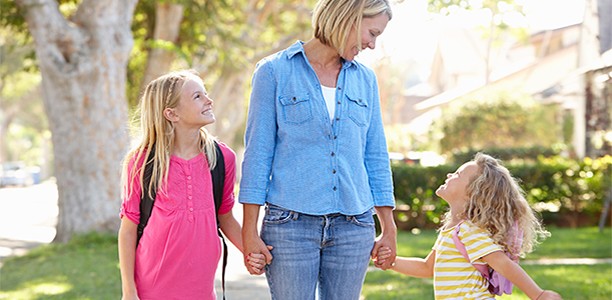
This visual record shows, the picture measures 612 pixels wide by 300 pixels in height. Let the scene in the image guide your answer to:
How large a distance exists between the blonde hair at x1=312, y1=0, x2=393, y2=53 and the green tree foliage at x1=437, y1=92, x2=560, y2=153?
25.6 meters

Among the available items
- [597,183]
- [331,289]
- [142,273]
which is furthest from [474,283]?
[597,183]

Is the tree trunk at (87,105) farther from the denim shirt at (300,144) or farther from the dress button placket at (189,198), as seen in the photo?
the denim shirt at (300,144)

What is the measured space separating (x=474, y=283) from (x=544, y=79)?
35.6 m

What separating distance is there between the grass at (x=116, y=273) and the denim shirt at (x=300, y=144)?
14.0 feet

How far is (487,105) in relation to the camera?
29422 mm

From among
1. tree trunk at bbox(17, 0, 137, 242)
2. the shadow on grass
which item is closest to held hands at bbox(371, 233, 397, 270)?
the shadow on grass

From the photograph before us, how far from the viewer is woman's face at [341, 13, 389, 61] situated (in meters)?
3.84

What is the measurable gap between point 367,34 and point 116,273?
6.71 metres

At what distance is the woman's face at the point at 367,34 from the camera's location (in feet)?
12.6

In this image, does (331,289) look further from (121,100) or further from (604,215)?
(604,215)

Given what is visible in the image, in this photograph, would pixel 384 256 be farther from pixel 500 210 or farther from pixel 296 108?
pixel 296 108

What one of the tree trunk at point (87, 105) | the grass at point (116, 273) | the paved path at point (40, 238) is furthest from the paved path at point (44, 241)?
the tree trunk at point (87, 105)

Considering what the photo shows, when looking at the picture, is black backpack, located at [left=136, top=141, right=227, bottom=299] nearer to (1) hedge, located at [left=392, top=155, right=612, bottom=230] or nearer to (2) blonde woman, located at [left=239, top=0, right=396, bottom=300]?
(2) blonde woman, located at [left=239, top=0, right=396, bottom=300]

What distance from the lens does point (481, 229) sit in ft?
14.4
